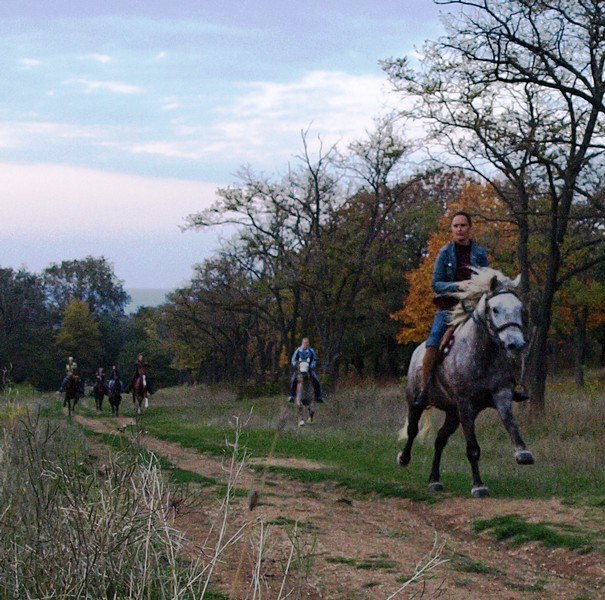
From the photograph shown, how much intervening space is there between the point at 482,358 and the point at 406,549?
10.8 ft

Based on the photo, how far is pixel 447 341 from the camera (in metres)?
10.4

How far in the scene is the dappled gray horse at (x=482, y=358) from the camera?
9.34 m

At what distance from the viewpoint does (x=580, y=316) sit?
44562 millimetres

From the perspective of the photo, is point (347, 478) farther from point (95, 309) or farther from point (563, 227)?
point (95, 309)

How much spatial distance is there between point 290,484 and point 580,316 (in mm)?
35179

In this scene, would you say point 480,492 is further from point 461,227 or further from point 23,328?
point 23,328

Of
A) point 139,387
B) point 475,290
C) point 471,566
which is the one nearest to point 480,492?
point 475,290

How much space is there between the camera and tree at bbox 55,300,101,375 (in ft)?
340

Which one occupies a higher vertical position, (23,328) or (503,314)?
(503,314)

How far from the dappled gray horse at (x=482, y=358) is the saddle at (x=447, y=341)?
0.19 ft

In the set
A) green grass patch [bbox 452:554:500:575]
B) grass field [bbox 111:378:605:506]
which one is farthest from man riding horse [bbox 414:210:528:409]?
green grass patch [bbox 452:554:500:575]

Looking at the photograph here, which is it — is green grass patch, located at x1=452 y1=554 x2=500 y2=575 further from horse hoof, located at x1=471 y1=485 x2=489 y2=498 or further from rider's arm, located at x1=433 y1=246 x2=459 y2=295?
rider's arm, located at x1=433 y1=246 x2=459 y2=295

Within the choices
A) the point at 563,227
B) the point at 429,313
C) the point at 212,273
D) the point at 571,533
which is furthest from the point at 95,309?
the point at 571,533

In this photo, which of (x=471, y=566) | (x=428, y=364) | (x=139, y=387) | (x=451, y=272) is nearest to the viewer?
(x=471, y=566)
